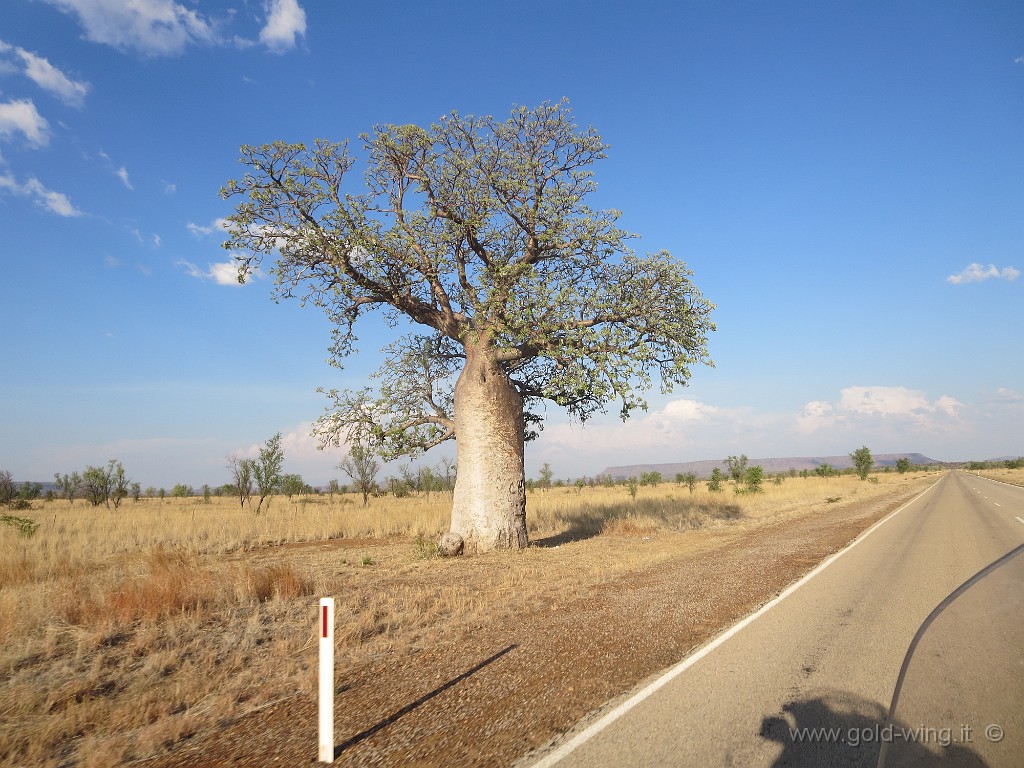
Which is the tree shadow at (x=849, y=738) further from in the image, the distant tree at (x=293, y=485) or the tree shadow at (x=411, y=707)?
the distant tree at (x=293, y=485)

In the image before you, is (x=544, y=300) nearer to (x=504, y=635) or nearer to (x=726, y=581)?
(x=726, y=581)

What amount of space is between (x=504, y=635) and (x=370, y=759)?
9.74 ft

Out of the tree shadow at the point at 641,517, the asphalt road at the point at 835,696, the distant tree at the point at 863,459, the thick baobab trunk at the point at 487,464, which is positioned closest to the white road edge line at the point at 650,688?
the asphalt road at the point at 835,696

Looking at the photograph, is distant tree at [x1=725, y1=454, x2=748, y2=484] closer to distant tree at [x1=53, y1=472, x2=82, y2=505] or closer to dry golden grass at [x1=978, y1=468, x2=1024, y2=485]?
dry golden grass at [x1=978, y1=468, x2=1024, y2=485]

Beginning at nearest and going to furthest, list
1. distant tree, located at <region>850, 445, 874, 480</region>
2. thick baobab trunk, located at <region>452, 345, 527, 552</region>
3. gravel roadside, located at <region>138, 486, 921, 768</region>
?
1. gravel roadside, located at <region>138, 486, 921, 768</region>
2. thick baobab trunk, located at <region>452, 345, 527, 552</region>
3. distant tree, located at <region>850, 445, 874, 480</region>

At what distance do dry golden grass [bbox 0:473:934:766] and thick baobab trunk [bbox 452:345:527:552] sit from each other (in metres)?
0.60

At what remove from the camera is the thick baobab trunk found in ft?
42.6

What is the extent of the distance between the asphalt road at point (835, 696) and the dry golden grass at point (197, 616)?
113 inches

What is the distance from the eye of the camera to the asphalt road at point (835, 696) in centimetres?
263

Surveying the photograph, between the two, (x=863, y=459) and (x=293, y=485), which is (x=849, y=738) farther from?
(x=863, y=459)

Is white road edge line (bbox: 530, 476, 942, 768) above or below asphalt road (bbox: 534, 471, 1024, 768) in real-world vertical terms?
below

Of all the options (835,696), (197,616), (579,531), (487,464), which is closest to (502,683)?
(835,696)

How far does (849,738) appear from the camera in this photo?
369cm

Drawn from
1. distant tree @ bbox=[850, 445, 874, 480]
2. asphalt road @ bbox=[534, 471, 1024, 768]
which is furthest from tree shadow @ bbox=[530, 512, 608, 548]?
distant tree @ bbox=[850, 445, 874, 480]
